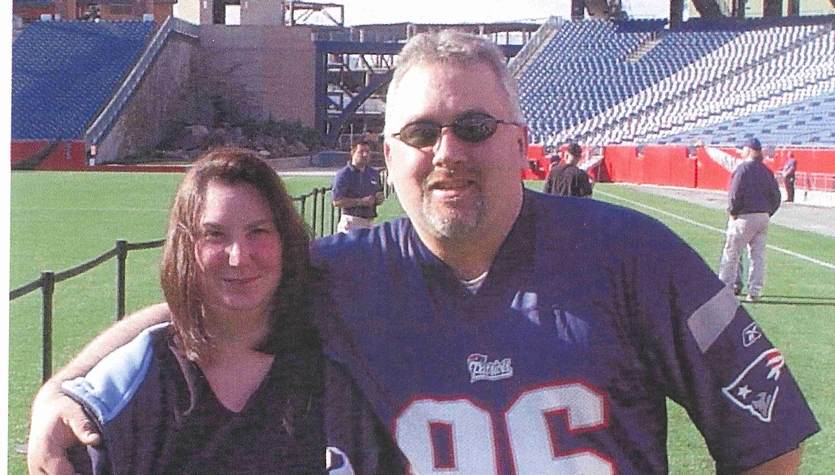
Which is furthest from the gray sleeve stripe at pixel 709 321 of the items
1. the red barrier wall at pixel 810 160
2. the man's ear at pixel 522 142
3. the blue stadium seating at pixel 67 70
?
the red barrier wall at pixel 810 160

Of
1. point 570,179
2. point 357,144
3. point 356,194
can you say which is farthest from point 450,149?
point 356,194

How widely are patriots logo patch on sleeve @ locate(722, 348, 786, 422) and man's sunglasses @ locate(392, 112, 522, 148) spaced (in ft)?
1.15

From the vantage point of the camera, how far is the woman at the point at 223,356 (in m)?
1.11

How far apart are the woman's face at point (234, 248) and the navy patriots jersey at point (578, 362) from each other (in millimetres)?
142

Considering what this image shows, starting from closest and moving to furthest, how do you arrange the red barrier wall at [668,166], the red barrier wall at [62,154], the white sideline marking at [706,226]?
the red barrier wall at [62,154], the white sideline marking at [706,226], the red barrier wall at [668,166]

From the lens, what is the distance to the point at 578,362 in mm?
1099

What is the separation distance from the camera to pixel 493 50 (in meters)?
1.14

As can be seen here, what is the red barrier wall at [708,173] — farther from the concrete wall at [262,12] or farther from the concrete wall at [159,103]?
the concrete wall at [262,12]

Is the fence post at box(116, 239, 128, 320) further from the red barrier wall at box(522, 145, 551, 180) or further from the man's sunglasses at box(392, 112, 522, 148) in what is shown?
the red barrier wall at box(522, 145, 551, 180)

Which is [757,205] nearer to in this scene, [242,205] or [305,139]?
[305,139]

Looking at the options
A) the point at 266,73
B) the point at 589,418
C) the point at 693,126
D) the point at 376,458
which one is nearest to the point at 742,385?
the point at 589,418

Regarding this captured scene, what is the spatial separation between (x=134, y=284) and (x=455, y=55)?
4535mm

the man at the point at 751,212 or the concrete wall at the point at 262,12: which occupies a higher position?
the concrete wall at the point at 262,12

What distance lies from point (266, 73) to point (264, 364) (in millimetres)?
2599
